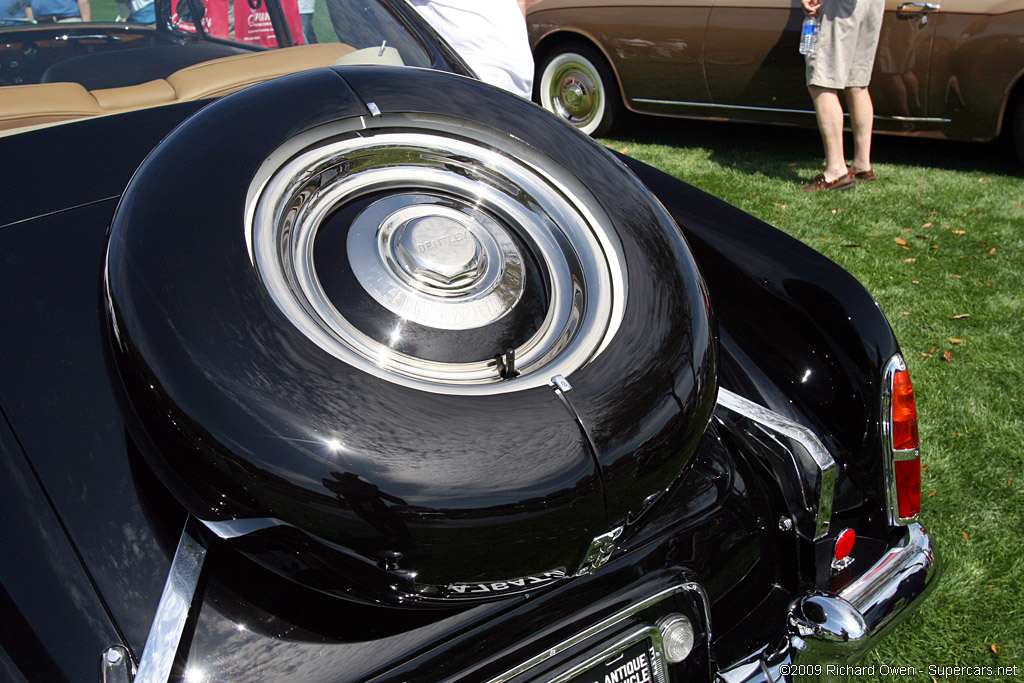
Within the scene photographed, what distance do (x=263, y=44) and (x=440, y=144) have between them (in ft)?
4.19

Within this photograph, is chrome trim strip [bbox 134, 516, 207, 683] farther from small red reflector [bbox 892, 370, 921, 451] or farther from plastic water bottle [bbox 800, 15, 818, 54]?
plastic water bottle [bbox 800, 15, 818, 54]

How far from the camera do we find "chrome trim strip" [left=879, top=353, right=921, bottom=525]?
1.72 metres

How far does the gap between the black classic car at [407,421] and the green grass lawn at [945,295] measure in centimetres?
78

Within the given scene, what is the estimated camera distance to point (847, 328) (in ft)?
5.89

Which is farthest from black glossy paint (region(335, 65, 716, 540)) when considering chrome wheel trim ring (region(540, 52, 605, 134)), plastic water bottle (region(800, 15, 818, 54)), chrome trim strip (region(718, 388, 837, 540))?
chrome wheel trim ring (region(540, 52, 605, 134))

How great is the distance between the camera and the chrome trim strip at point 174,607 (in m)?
1.08

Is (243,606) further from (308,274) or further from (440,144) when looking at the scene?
(440,144)

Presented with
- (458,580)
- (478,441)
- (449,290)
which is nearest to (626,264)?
(449,290)

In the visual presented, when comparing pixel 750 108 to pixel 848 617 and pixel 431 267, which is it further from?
pixel 431 267

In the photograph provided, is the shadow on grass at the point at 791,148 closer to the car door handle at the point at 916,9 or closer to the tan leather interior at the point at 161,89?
the car door handle at the point at 916,9

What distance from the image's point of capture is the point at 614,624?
137cm

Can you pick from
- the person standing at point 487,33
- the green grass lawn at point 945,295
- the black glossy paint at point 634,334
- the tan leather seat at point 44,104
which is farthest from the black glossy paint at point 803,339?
the person standing at point 487,33

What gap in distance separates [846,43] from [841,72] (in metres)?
0.20

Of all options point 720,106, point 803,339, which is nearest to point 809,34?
point 720,106
